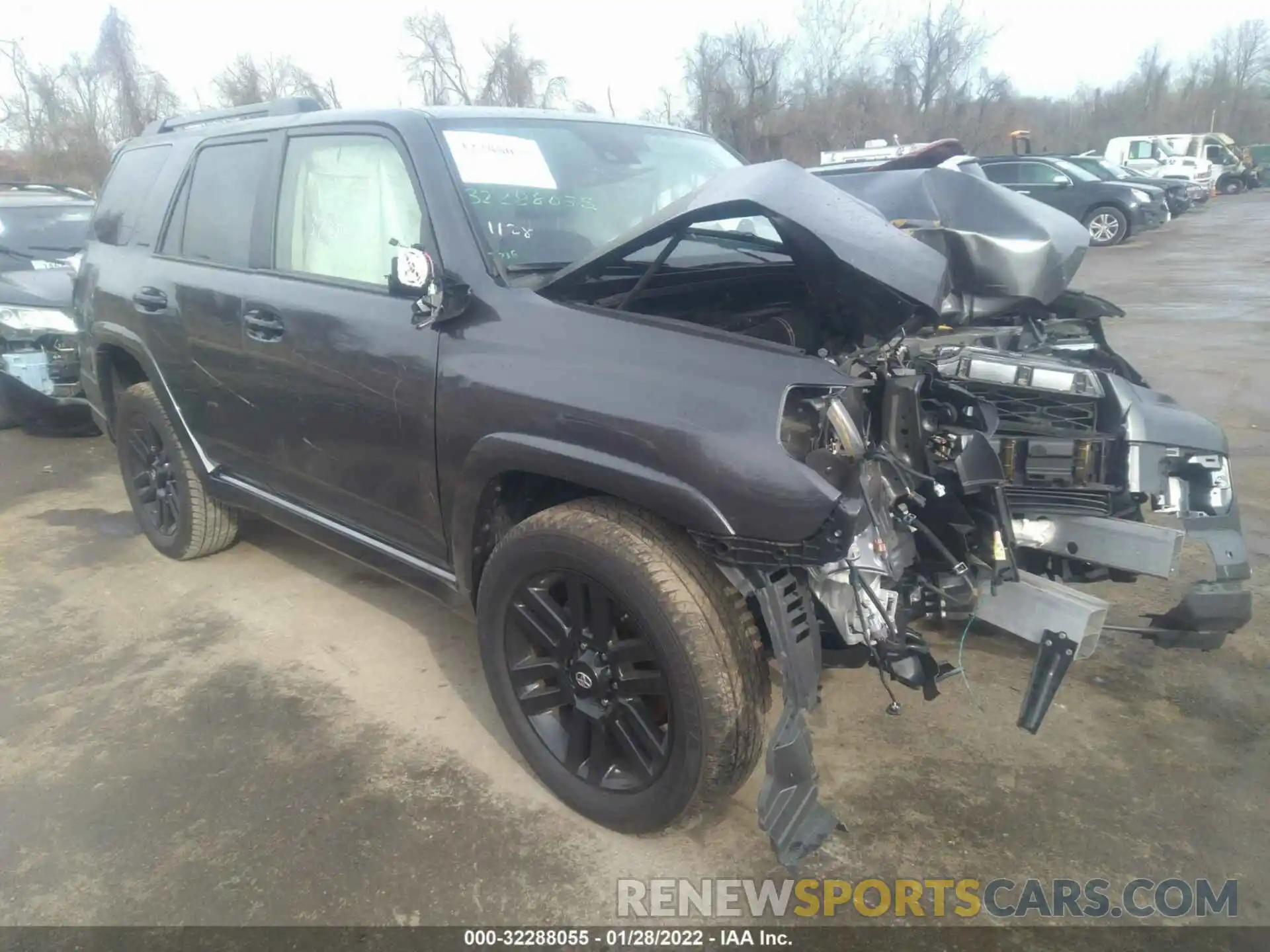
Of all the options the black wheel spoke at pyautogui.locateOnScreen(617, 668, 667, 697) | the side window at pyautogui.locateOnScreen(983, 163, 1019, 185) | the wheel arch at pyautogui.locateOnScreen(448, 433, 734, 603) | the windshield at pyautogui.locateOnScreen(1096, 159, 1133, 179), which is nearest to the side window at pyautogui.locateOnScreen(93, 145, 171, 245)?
the wheel arch at pyautogui.locateOnScreen(448, 433, 734, 603)

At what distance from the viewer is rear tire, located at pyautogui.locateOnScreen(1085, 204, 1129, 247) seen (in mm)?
18969

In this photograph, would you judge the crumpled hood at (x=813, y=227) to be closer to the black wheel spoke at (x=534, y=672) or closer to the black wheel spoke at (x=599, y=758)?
the black wheel spoke at (x=534, y=672)

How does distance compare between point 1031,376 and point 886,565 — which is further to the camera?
point 1031,376

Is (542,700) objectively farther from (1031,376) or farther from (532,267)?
(1031,376)

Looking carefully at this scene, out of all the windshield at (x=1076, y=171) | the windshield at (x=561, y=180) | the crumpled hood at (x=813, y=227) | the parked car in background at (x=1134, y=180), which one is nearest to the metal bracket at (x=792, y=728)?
the crumpled hood at (x=813, y=227)

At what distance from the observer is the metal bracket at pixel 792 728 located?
2234mm

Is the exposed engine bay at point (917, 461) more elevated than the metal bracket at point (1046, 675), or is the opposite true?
the exposed engine bay at point (917, 461)

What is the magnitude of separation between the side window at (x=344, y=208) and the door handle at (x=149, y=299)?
897mm

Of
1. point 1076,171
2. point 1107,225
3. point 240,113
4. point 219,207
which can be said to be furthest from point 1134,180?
point 219,207

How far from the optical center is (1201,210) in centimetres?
2852

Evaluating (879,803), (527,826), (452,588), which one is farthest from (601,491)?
(879,803)

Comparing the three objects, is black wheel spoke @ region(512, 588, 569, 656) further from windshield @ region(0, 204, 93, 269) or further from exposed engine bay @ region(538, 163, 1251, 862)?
windshield @ region(0, 204, 93, 269)

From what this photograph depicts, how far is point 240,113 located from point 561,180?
2282mm

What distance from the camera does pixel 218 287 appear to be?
12.1ft
